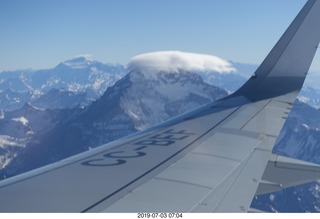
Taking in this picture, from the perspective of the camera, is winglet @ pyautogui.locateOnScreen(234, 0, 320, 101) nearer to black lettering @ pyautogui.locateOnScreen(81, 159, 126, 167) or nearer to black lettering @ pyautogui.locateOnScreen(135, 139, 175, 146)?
black lettering @ pyautogui.locateOnScreen(135, 139, 175, 146)

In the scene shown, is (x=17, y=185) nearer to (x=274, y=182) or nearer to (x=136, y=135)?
(x=136, y=135)

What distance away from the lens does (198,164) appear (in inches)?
244

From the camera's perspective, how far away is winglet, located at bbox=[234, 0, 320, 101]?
34.9ft

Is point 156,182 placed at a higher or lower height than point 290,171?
higher

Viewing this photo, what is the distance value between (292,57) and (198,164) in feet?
20.9

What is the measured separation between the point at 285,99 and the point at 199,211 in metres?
7.73

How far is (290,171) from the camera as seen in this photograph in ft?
24.0

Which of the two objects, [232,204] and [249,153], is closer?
[232,204]

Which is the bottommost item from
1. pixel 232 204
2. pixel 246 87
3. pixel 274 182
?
pixel 274 182

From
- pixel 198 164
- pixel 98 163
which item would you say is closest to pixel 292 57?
pixel 198 164

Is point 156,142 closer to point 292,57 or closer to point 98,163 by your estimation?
point 98,163

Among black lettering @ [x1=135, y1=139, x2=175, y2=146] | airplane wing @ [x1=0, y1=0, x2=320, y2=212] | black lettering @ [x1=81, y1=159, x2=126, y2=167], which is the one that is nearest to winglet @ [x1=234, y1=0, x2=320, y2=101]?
airplane wing @ [x1=0, y1=0, x2=320, y2=212]

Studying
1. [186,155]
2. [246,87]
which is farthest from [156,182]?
[246,87]

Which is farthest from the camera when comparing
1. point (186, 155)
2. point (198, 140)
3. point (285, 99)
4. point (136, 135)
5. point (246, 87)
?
point (246, 87)
